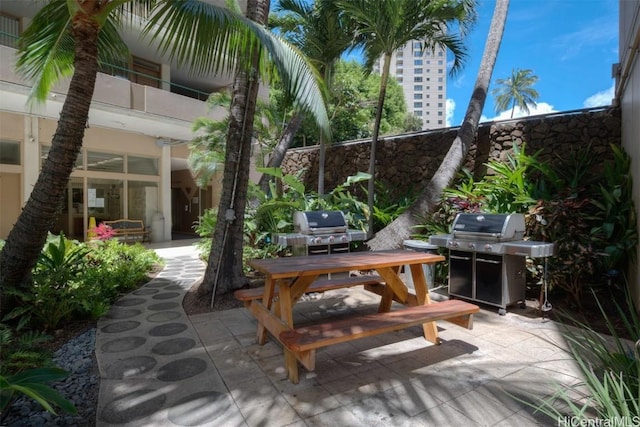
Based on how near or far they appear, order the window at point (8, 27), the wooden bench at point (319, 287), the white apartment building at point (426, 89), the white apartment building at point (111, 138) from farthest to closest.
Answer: the white apartment building at point (426, 89), the window at point (8, 27), the white apartment building at point (111, 138), the wooden bench at point (319, 287)

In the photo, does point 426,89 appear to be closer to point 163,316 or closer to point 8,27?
point 8,27

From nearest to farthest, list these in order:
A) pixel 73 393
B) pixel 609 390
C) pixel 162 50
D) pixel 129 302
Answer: pixel 609 390 < pixel 73 393 < pixel 162 50 < pixel 129 302

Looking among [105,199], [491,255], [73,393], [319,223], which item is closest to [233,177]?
[319,223]

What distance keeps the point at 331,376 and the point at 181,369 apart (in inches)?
51.7

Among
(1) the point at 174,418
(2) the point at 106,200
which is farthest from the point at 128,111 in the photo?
(1) the point at 174,418

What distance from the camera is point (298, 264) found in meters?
3.25

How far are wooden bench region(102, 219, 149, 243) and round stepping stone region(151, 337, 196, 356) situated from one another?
8289 millimetres

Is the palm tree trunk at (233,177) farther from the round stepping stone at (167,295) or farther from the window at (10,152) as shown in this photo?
the window at (10,152)

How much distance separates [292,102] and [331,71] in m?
5.48

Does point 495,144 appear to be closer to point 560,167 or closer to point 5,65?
point 560,167

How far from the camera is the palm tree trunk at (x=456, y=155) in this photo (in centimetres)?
641

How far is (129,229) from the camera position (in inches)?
428

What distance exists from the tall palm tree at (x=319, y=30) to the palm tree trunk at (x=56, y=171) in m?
4.86

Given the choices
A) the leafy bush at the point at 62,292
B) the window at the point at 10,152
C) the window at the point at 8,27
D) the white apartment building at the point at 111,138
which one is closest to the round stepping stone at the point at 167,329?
the leafy bush at the point at 62,292
